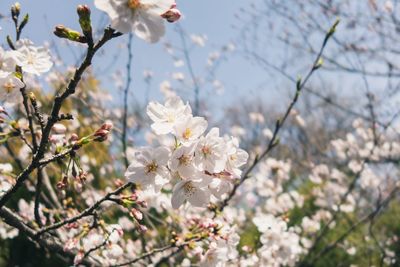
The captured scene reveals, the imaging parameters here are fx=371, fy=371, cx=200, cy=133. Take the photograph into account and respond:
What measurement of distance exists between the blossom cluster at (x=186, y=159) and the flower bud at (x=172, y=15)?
16.7 inches

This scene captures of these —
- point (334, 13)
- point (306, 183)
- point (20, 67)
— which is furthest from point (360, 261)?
point (20, 67)

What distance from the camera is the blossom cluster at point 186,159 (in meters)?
1.46

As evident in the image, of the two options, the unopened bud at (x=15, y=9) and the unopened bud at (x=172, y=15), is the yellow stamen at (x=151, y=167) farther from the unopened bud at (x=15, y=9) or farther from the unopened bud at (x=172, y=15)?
the unopened bud at (x=15, y=9)

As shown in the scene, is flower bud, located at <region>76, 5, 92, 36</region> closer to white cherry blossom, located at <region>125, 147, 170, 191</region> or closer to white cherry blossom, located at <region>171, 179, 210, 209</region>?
white cherry blossom, located at <region>125, 147, 170, 191</region>

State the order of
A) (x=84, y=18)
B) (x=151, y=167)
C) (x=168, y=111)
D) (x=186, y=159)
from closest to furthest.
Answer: (x=84, y=18) < (x=186, y=159) < (x=151, y=167) < (x=168, y=111)

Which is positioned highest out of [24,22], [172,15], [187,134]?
[24,22]

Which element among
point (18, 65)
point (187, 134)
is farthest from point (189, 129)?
point (18, 65)

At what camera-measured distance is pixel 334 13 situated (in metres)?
5.43

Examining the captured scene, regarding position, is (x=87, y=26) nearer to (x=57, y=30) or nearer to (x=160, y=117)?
(x=57, y=30)

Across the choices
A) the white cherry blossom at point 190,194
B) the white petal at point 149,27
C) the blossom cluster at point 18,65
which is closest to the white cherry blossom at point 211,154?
the white cherry blossom at point 190,194

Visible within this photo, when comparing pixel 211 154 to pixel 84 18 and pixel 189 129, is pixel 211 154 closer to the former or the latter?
pixel 189 129

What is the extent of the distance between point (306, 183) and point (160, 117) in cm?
835

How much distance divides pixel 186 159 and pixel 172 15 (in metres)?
0.55

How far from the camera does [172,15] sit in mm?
1190
